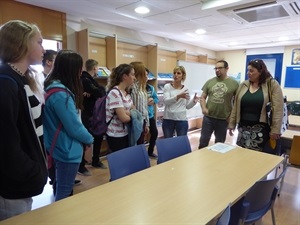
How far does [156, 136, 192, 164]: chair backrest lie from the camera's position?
193 centimetres

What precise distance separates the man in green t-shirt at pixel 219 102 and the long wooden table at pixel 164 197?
3.43ft

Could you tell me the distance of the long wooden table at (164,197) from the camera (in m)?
0.97

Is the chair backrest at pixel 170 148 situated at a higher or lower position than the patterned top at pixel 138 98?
lower

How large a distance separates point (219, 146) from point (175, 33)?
3337 millimetres

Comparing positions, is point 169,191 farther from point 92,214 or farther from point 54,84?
point 54,84

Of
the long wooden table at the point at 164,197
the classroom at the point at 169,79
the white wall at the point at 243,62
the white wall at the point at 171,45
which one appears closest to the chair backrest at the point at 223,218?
the classroom at the point at 169,79

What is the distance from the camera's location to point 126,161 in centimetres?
162

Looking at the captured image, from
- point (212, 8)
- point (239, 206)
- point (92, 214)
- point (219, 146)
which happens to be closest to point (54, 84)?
point (92, 214)

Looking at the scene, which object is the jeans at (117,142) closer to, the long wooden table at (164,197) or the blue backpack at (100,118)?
the blue backpack at (100,118)

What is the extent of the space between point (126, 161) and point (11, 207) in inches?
31.2

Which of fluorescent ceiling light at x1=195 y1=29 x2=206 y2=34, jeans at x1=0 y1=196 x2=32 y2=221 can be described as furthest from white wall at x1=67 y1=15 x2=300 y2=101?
jeans at x1=0 y1=196 x2=32 y2=221

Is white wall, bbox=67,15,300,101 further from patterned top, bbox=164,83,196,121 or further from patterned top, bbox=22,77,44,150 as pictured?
patterned top, bbox=22,77,44,150

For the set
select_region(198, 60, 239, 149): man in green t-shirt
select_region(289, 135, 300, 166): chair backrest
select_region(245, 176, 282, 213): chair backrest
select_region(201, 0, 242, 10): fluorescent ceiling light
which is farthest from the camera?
select_region(201, 0, 242, 10): fluorescent ceiling light

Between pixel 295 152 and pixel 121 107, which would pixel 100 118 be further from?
pixel 295 152
